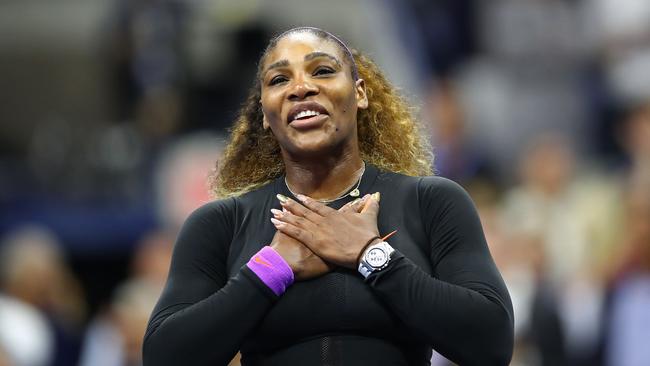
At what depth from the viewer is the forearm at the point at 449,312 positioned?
3.43 m

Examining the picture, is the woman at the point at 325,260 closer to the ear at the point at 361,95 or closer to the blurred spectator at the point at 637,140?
the ear at the point at 361,95

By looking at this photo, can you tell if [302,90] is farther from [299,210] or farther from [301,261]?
[301,261]

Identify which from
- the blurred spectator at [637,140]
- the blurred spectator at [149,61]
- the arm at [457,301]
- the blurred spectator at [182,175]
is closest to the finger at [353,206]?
the arm at [457,301]

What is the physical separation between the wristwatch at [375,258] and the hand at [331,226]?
0.08ft

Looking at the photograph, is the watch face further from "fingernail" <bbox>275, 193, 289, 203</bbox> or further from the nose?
the nose

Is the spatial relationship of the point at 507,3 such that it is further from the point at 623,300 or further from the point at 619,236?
the point at 623,300

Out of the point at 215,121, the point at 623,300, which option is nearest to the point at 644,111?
the point at 623,300

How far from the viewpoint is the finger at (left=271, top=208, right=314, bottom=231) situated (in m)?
3.62

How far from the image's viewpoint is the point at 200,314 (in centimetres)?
350

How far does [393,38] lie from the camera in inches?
423

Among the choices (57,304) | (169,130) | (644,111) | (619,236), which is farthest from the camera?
(169,130)

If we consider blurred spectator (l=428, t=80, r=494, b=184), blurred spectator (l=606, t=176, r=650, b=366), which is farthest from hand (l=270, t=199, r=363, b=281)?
blurred spectator (l=428, t=80, r=494, b=184)

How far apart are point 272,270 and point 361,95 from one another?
68 centimetres

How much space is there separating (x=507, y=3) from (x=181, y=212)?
3537mm
